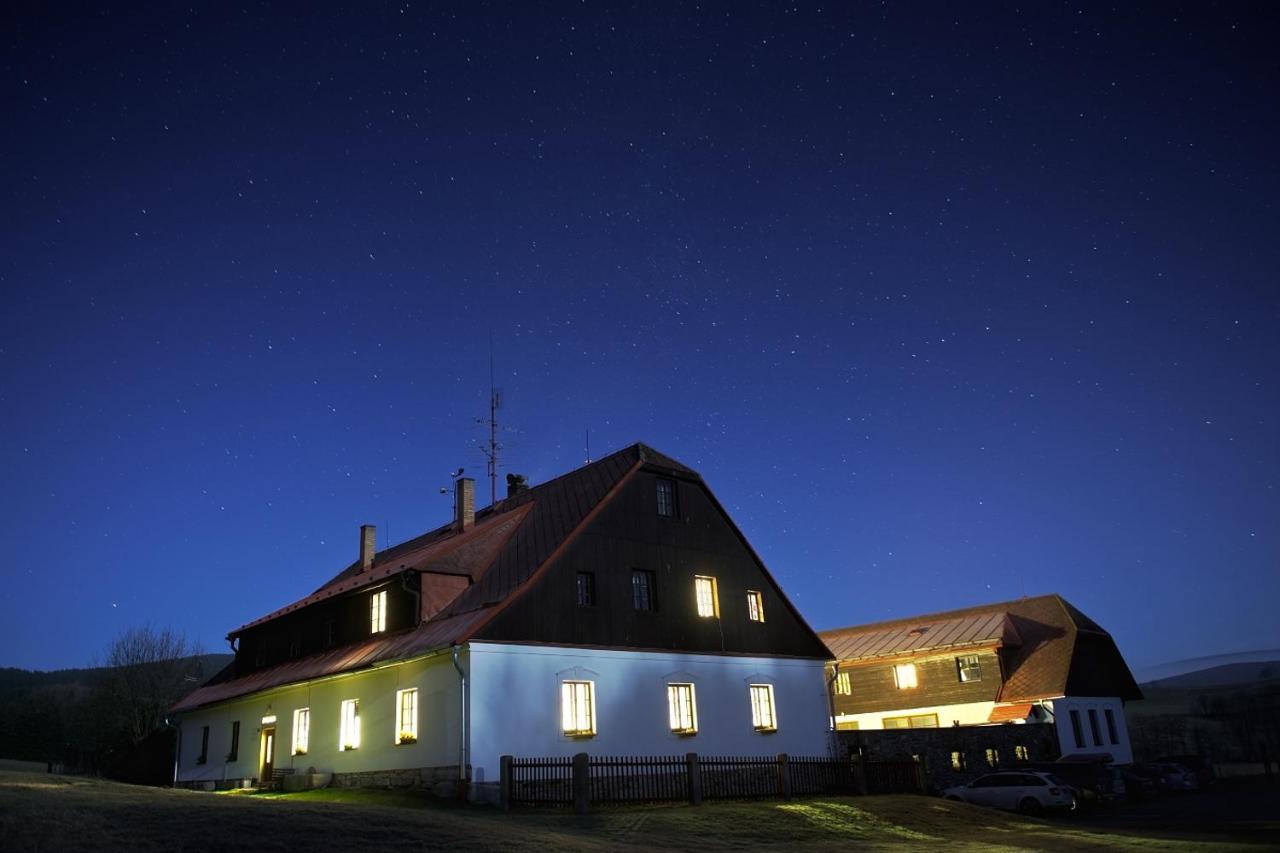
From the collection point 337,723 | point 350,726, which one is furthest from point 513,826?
point 337,723

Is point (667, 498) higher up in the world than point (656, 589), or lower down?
higher up

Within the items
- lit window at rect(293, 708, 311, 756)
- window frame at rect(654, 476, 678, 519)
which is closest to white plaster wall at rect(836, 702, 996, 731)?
window frame at rect(654, 476, 678, 519)

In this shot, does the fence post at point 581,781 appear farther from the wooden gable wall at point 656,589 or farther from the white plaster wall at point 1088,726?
the white plaster wall at point 1088,726

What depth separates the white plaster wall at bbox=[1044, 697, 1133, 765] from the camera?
45062 mm

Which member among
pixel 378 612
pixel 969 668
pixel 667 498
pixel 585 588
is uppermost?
pixel 667 498

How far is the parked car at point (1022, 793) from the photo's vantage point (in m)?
30.1

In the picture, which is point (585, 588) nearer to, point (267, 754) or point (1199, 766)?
point (267, 754)

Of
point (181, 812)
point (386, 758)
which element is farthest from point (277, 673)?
point (181, 812)

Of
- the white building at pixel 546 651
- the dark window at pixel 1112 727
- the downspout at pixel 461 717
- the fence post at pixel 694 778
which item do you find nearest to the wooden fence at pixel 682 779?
the fence post at pixel 694 778

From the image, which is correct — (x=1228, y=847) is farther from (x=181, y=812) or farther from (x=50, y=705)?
(x=50, y=705)

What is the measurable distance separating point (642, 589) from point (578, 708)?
525cm

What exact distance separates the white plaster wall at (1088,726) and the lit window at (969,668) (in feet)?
14.9

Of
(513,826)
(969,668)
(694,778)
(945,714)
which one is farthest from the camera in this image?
(945,714)

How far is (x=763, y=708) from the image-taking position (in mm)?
34875
